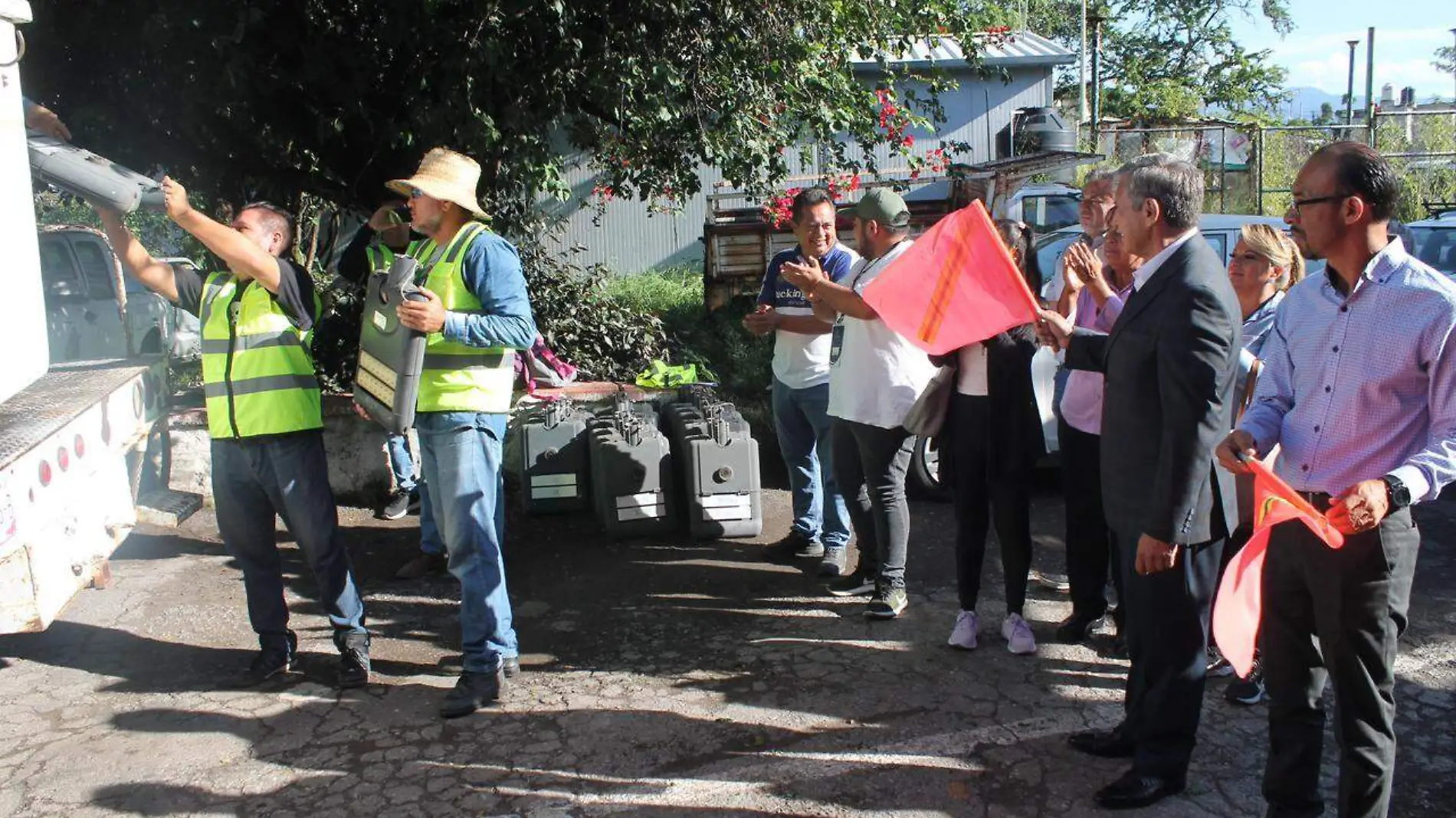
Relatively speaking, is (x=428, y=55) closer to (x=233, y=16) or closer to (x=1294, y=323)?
(x=233, y=16)

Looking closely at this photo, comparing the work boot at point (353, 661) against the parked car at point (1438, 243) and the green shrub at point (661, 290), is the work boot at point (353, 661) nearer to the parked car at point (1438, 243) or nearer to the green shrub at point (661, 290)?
the parked car at point (1438, 243)

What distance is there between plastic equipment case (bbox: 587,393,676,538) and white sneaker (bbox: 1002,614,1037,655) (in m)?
2.18

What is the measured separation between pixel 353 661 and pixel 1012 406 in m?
2.90

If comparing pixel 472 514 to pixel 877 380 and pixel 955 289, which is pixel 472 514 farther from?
pixel 955 289

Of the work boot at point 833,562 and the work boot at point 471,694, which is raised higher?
the work boot at point 833,562

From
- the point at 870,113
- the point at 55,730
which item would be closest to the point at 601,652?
the point at 55,730

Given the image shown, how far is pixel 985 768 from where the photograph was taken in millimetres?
3729

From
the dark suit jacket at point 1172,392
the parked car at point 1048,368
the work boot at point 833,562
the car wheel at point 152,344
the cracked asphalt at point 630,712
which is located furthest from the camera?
the car wheel at point 152,344

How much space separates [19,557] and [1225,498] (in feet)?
13.4

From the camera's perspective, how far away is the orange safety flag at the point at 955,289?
3.88 m

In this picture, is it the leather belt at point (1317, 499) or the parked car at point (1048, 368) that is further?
the parked car at point (1048, 368)

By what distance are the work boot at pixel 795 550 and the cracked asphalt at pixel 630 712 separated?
5.4 inches

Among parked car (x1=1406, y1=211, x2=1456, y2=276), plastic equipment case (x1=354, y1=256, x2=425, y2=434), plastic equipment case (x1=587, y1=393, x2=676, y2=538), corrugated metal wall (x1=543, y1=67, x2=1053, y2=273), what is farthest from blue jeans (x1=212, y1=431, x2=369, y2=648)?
corrugated metal wall (x1=543, y1=67, x2=1053, y2=273)

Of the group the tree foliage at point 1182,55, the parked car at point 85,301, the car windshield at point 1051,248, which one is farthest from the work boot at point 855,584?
the tree foliage at point 1182,55
